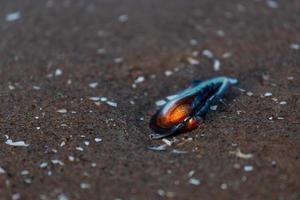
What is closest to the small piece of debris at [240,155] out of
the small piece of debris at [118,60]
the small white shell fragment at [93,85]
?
the small white shell fragment at [93,85]

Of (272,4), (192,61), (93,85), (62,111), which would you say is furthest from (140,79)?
(272,4)

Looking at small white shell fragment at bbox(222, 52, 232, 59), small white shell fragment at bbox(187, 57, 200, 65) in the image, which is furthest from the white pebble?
small white shell fragment at bbox(222, 52, 232, 59)

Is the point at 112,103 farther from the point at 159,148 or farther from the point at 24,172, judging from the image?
the point at 24,172

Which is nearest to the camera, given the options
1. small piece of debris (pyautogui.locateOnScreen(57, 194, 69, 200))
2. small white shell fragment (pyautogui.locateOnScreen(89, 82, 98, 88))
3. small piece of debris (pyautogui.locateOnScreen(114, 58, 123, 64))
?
small piece of debris (pyautogui.locateOnScreen(57, 194, 69, 200))

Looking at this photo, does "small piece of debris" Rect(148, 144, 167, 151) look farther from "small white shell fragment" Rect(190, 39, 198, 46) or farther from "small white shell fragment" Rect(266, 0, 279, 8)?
"small white shell fragment" Rect(266, 0, 279, 8)

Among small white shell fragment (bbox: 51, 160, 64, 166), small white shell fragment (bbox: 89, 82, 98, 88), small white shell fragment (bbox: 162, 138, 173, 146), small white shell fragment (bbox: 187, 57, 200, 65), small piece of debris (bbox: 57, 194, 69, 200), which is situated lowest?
small white shell fragment (bbox: 187, 57, 200, 65)

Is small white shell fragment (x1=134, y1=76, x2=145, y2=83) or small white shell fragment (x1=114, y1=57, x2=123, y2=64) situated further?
small white shell fragment (x1=114, y1=57, x2=123, y2=64)

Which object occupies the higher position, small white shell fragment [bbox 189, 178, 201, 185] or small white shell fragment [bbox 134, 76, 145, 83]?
small white shell fragment [bbox 189, 178, 201, 185]

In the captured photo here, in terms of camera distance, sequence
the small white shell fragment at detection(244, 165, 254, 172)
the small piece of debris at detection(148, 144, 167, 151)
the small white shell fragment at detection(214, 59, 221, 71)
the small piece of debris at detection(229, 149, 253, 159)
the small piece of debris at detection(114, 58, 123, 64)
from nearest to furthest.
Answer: the small white shell fragment at detection(244, 165, 254, 172), the small piece of debris at detection(229, 149, 253, 159), the small piece of debris at detection(148, 144, 167, 151), the small white shell fragment at detection(214, 59, 221, 71), the small piece of debris at detection(114, 58, 123, 64)
